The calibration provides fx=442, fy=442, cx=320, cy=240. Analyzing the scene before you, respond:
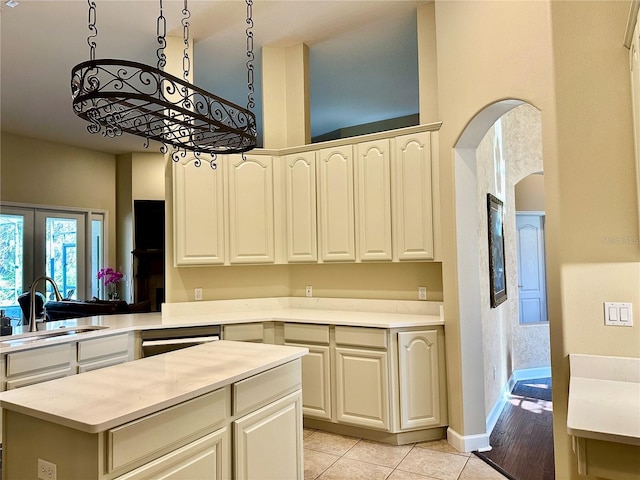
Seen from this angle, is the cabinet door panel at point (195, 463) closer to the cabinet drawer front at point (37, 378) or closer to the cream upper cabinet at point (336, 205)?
the cabinet drawer front at point (37, 378)

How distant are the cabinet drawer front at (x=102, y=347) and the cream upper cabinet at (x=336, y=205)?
1772 millimetres

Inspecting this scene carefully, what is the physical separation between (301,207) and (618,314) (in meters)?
2.66

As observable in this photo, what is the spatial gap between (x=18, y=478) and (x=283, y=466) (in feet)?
3.75

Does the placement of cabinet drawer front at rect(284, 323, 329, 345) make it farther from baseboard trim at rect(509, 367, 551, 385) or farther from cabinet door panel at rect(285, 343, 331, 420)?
baseboard trim at rect(509, 367, 551, 385)

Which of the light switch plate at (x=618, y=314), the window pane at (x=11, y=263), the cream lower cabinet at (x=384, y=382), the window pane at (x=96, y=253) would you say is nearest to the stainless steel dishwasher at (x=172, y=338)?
the cream lower cabinet at (x=384, y=382)

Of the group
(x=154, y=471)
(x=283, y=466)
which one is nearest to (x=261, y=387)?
(x=283, y=466)

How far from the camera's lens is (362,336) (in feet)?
11.0

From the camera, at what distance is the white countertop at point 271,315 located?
3.29 metres

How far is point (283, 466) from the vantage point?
2.25m

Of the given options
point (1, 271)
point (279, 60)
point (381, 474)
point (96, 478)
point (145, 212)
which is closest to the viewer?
point (96, 478)

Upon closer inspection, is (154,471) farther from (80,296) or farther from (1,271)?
(80,296)

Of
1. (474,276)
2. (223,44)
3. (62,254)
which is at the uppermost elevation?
(223,44)

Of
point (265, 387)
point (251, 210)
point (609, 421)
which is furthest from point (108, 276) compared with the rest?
point (609, 421)

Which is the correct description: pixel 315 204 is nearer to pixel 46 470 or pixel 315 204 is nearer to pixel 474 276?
pixel 474 276
